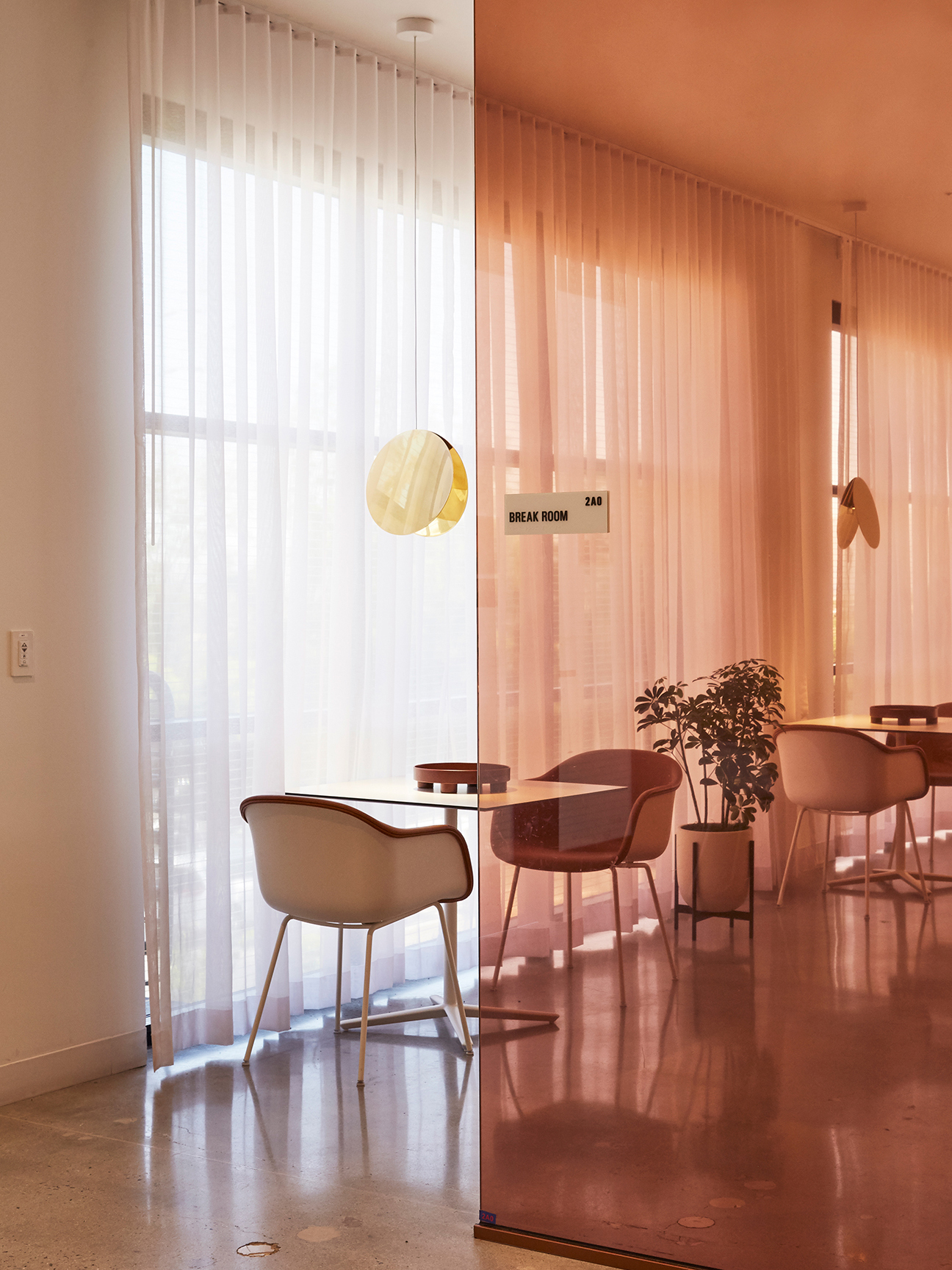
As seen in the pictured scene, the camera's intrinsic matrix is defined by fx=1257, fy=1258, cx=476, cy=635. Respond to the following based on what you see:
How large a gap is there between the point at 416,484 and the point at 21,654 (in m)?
1.49

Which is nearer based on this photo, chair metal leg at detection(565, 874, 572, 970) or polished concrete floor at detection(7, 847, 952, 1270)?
polished concrete floor at detection(7, 847, 952, 1270)

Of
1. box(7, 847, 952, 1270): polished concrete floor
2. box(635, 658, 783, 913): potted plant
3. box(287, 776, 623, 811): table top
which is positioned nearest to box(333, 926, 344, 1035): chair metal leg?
box(287, 776, 623, 811): table top

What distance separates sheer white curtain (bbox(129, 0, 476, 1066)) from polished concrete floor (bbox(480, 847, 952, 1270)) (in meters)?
1.59

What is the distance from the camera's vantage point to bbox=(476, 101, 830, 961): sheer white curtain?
2.57 meters

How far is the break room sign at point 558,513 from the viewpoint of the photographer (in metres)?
2.73

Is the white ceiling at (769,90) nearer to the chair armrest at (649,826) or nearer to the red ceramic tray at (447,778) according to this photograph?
the chair armrest at (649,826)

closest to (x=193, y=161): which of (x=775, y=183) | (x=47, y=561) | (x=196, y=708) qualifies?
(x=47, y=561)

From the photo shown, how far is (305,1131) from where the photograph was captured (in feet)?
11.1

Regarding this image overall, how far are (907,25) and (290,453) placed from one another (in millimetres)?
2516

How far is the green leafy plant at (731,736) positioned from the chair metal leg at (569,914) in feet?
1.05

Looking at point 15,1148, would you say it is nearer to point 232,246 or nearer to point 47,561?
point 47,561

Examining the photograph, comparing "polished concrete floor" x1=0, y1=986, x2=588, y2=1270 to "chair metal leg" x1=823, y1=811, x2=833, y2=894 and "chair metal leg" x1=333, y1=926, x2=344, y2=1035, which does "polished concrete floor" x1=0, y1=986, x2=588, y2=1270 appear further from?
"chair metal leg" x1=823, y1=811, x2=833, y2=894

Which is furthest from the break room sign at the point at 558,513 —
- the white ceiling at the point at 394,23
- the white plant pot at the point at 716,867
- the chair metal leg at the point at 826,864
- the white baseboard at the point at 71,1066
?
the white ceiling at the point at 394,23

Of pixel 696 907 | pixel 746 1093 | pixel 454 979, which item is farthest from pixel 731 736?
pixel 454 979
